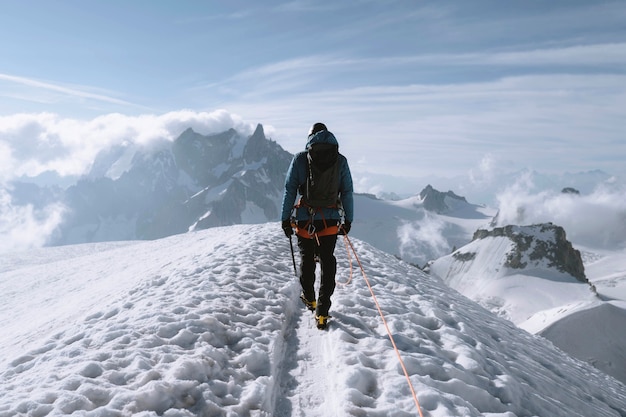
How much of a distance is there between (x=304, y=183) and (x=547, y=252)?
168 m

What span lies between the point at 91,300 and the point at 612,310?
9333 centimetres

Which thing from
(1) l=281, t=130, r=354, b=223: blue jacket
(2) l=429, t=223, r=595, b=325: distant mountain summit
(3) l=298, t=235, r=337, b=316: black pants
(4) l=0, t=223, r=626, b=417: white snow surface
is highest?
(1) l=281, t=130, r=354, b=223: blue jacket

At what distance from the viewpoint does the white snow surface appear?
5.47 meters

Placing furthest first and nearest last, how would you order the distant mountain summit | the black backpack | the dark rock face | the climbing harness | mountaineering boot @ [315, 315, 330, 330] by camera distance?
the dark rock face → the distant mountain summit → mountaineering boot @ [315, 315, 330, 330] → the climbing harness → the black backpack

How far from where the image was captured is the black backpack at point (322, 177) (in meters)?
7.72

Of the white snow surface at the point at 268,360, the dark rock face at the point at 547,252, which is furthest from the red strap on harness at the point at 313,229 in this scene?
the dark rock face at the point at 547,252

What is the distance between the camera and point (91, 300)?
1266 cm

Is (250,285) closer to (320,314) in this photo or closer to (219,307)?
(219,307)

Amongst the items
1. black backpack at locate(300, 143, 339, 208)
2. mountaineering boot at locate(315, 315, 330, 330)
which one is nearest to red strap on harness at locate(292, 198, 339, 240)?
black backpack at locate(300, 143, 339, 208)

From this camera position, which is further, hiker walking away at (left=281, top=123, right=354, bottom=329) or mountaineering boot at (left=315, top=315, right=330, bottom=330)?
mountaineering boot at (left=315, top=315, right=330, bottom=330)

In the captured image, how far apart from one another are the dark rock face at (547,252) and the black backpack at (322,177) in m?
161

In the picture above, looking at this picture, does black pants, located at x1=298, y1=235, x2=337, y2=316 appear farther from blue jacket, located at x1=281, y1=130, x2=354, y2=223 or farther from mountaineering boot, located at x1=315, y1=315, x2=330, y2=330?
A: blue jacket, located at x1=281, y1=130, x2=354, y2=223

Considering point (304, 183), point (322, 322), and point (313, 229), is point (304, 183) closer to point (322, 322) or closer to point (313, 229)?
point (313, 229)

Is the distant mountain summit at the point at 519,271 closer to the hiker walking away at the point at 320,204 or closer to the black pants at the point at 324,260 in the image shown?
the black pants at the point at 324,260
